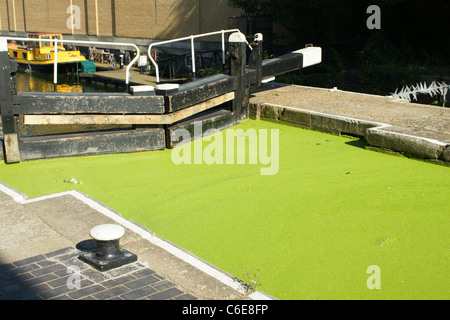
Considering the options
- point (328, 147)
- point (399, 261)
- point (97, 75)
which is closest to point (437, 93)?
point (328, 147)

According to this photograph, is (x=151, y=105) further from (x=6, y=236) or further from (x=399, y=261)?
(x=399, y=261)

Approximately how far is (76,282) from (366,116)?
6385 millimetres

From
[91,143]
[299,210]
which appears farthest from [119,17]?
[299,210]

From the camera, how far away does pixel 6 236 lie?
4949 millimetres

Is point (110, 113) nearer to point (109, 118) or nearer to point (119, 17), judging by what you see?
point (109, 118)

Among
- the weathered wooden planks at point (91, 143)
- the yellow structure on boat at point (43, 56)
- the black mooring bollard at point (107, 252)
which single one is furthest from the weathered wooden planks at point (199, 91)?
the yellow structure on boat at point (43, 56)

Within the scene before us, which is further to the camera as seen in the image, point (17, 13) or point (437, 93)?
point (17, 13)

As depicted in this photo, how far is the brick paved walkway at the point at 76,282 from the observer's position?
153 inches

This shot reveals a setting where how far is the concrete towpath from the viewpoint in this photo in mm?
7503

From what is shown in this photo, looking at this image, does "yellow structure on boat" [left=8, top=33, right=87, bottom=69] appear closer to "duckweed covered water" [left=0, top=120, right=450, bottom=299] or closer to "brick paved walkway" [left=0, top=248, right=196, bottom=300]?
"duckweed covered water" [left=0, top=120, right=450, bottom=299]

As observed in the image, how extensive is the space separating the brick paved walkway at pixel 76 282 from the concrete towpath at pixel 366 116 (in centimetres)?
478

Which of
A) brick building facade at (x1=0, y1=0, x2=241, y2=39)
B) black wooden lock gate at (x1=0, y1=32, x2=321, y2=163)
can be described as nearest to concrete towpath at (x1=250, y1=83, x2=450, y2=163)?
black wooden lock gate at (x1=0, y1=32, x2=321, y2=163)

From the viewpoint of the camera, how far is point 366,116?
29.5ft

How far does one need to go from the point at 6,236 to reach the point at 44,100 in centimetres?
309
